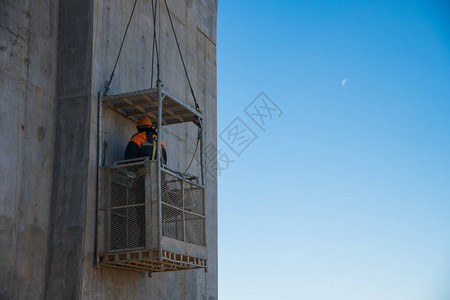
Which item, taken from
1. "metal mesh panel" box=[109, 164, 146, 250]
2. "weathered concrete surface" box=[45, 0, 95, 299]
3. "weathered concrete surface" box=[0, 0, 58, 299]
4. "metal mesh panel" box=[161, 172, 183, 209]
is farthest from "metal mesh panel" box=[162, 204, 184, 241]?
"weathered concrete surface" box=[0, 0, 58, 299]

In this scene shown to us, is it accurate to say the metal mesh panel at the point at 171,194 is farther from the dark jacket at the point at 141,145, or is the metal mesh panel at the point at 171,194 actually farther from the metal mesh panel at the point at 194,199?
the dark jacket at the point at 141,145

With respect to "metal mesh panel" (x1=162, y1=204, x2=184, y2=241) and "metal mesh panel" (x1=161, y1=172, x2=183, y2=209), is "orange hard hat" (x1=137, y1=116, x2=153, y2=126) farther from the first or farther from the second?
"metal mesh panel" (x1=162, y1=204, x2=184, y2=241)

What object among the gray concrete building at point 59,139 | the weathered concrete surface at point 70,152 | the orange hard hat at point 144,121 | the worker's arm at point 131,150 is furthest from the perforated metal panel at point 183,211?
the weathered concrete surface at point 70,152

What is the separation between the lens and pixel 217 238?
67.9ft

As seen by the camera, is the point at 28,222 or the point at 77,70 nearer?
the point at 28,222

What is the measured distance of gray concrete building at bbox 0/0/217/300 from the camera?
12836 mm

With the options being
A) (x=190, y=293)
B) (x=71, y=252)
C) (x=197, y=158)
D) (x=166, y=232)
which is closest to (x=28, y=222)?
(x=71, y=252)

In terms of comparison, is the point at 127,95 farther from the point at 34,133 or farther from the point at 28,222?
the point at 28,222

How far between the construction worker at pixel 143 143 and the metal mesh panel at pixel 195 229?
1678mm

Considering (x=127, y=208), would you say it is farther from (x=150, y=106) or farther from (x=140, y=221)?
(x=150, y=106)

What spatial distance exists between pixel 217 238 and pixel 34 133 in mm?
8922

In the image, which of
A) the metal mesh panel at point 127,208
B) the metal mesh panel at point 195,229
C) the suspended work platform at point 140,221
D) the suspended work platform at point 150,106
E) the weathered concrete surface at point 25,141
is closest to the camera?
the weathered concrete surface at point 25,141

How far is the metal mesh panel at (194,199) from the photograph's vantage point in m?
15.2

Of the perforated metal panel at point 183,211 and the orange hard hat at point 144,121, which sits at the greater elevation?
the orange hard hat at point 144,121
